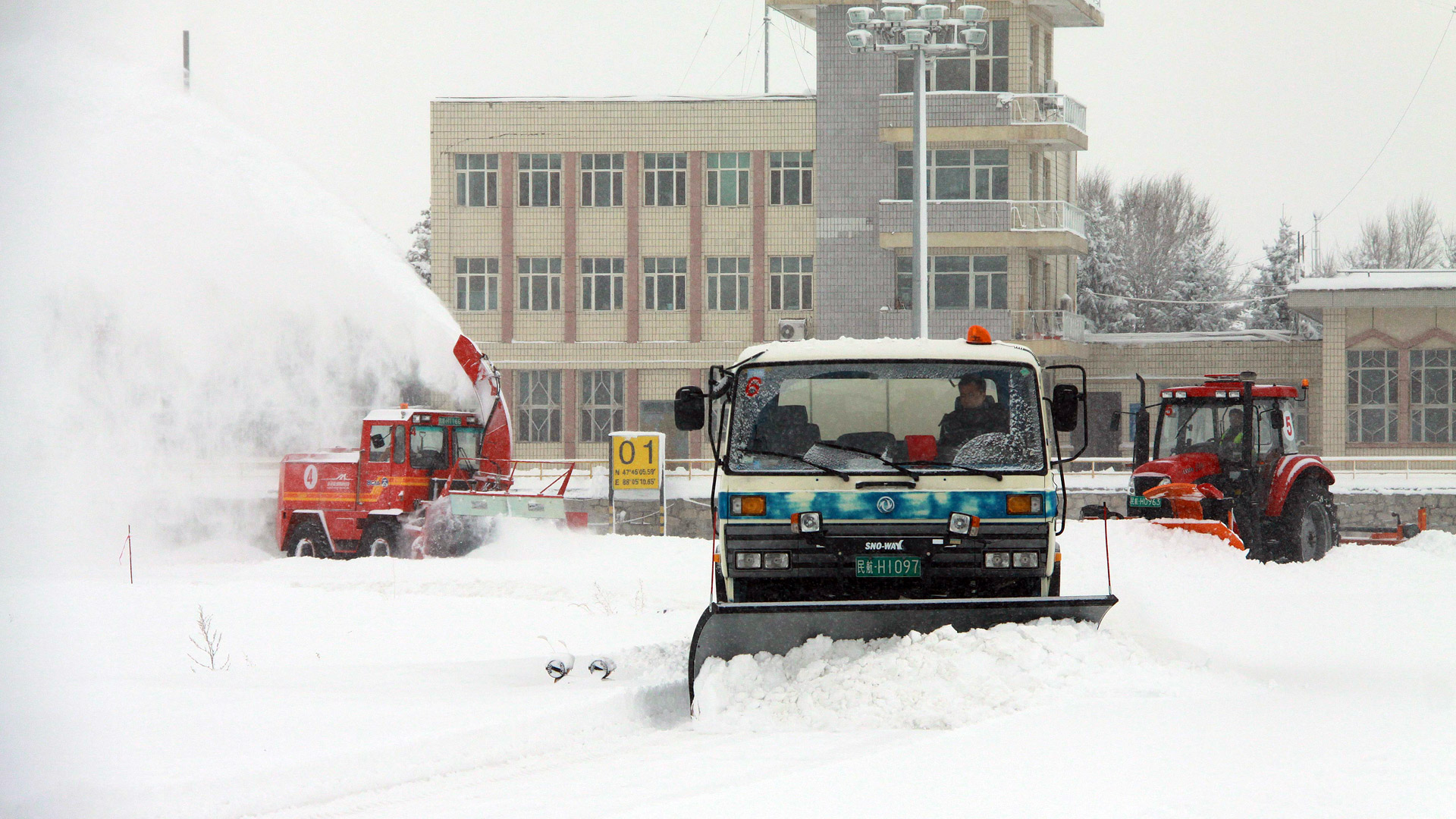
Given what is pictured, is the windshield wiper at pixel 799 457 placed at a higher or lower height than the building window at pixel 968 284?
lower

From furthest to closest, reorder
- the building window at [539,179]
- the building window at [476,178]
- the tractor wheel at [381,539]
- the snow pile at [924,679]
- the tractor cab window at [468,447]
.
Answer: the building window at [476,178], the building window at [539,179], the tractor cab window at [468,447], the tractor wheel at [381,539], the snow pile at [924,679]

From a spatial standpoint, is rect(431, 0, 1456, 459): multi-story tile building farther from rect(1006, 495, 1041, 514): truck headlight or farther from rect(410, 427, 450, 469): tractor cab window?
rect(1006, 495, 1041, 514): truck headlight

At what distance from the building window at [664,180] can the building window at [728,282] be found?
2.34 meters

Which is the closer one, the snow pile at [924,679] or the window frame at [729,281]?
the snow pile at [924,679]

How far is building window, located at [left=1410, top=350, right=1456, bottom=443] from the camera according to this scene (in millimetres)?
42188

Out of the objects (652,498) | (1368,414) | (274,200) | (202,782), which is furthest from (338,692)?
(1368,414)

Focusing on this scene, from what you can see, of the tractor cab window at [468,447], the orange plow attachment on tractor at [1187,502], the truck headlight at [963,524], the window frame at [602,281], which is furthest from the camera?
the window frame at [602,281]

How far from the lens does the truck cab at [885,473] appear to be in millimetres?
8930

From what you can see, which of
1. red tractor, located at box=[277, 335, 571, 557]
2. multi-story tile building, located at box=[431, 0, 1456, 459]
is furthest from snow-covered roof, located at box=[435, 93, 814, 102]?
red tractor, located at box=[277, 335, 571, 557]

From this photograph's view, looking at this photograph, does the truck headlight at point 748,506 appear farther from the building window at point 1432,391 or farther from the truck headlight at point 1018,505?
the building window at point 1432,391

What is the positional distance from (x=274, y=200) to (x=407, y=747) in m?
16.6

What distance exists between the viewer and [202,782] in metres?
6.57

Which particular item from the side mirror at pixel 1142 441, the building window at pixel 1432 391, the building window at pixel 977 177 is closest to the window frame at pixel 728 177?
the building window at pixel 977 177

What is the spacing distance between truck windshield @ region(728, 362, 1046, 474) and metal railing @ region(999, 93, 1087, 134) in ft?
118
